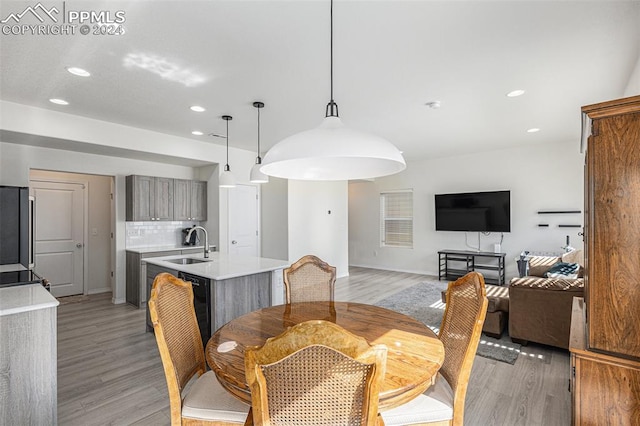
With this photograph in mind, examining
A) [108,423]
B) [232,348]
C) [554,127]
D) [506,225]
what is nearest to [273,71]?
[232,348]

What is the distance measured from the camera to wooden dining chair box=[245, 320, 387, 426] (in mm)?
937

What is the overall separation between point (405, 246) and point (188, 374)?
21.7 ft

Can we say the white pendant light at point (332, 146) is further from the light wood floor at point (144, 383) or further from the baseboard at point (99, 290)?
the baseboard at point (99, 290)

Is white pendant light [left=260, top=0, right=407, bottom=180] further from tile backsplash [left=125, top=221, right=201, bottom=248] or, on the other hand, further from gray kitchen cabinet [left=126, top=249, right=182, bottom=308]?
tile backsplash [left=125, top=221, right=201, bottom=248]

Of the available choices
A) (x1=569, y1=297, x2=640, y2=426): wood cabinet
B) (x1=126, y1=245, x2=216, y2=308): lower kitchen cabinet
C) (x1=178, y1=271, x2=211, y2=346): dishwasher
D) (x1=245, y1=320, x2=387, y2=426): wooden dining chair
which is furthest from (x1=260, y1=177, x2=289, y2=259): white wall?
(x1=245, y1=320, x2=387, y2=426): wooden dining chair

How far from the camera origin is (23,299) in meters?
1.97

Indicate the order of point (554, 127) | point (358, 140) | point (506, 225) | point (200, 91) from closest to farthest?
point (358, 140) → point (200, 91) → point (554, 127) → point (506, 225)

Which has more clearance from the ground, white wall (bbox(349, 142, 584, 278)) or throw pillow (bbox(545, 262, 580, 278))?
white wall (bbox(349, 142, 584, 278))

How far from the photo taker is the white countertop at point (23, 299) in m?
1.82

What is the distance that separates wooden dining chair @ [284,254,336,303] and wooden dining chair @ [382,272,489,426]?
3.52 feet

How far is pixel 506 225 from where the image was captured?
6.13m

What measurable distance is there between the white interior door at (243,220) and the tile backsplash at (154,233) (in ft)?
2.58

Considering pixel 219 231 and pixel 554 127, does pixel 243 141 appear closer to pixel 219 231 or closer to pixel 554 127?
pixel 219 231

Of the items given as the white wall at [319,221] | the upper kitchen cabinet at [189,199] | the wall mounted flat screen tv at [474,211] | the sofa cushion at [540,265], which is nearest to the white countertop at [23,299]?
the upper kitchen cabinet at [189,199]
